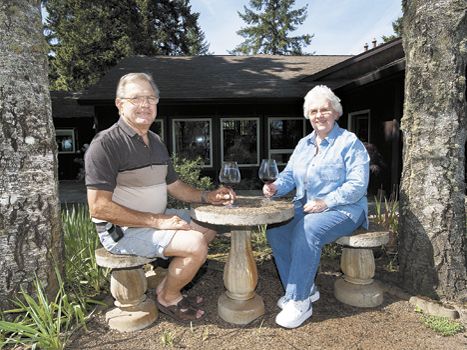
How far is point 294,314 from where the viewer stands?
8.06ft

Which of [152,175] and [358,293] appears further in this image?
[358,293]

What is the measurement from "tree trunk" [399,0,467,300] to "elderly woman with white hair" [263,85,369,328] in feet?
1.64

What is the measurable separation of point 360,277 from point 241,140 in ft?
29.1

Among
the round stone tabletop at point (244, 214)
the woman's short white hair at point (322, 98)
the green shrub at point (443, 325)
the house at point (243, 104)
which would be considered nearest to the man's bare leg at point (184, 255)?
the round stone tabletop at point (244, 214)

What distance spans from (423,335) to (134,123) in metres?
2.41

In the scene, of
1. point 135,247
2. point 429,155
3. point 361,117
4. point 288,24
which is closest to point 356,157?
point 429,155

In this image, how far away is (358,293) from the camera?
2.78 metres

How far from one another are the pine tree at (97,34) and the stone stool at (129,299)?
2267cm

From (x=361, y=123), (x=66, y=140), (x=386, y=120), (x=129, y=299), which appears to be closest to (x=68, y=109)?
(x=66, y=140)

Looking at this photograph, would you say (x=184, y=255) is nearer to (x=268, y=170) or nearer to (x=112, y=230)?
(x=112, y=230)

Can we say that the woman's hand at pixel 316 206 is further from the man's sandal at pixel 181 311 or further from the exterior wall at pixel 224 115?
the exterior wall at pixel 224 115

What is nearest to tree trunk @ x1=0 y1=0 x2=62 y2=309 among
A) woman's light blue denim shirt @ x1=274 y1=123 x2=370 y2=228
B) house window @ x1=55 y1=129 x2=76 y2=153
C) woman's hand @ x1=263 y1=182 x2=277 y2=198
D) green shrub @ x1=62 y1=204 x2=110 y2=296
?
green shrub @ x1=62 y1=204 x2=110 y2=296

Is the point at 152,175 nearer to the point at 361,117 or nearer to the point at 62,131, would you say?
the point at 361,117

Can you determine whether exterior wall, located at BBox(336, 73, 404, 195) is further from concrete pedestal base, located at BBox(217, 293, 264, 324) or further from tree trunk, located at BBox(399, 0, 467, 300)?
concrete pedestal base, located at BBox(217, 293, 264, 324)
